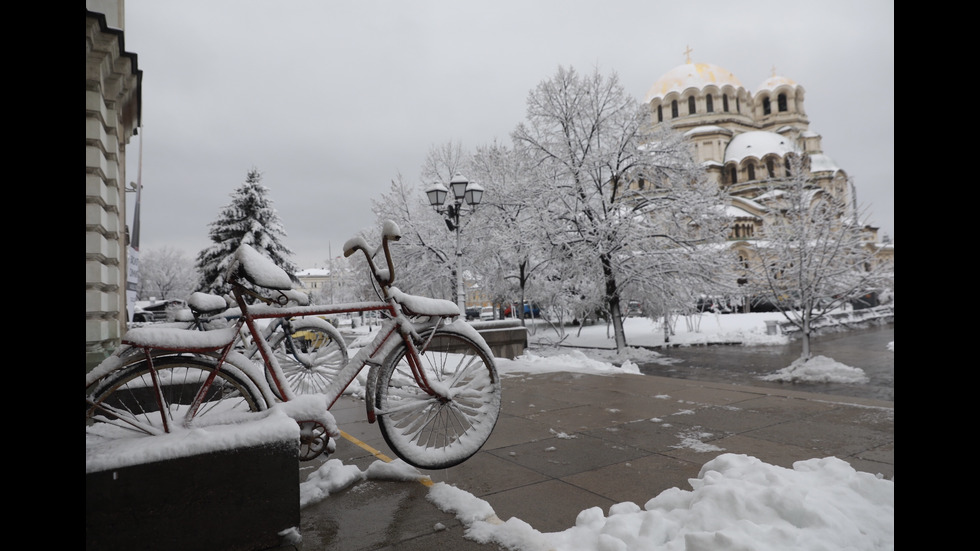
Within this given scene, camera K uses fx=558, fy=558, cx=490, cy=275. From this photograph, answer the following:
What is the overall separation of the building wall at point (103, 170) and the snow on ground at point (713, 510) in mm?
6412

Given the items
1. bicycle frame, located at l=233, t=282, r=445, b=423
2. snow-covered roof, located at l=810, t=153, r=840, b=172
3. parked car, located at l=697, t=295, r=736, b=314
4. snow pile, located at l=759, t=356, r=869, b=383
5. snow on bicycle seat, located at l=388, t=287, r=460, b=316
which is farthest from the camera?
snow-covered roof, located at l=810, t=153, r=840, b=172

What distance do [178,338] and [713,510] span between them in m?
2.61

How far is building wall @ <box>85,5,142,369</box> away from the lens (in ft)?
25.7

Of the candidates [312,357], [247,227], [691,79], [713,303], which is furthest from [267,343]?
[691,79]

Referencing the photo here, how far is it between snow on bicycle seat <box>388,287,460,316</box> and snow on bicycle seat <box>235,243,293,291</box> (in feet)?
2.60

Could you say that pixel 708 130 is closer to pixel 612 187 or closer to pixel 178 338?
pixel 612 187

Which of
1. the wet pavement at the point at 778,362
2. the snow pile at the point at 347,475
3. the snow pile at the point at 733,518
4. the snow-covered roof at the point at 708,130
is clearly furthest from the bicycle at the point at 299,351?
the snow-covered roof at the point at 708,130

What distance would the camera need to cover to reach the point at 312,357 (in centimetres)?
533

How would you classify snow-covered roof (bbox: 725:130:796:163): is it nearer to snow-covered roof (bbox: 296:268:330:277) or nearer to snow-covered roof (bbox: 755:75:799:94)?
snow-covered roof (bbox: 755:75:799:94)

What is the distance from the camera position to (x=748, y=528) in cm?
239

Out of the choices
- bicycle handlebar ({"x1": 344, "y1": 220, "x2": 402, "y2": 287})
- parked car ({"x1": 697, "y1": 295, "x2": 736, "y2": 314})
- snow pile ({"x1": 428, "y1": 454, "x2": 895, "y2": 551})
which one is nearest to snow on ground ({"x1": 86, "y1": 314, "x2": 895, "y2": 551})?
snow pile ({"x1": 428, "y1": 454, "x2": 895, "y2": 551})
